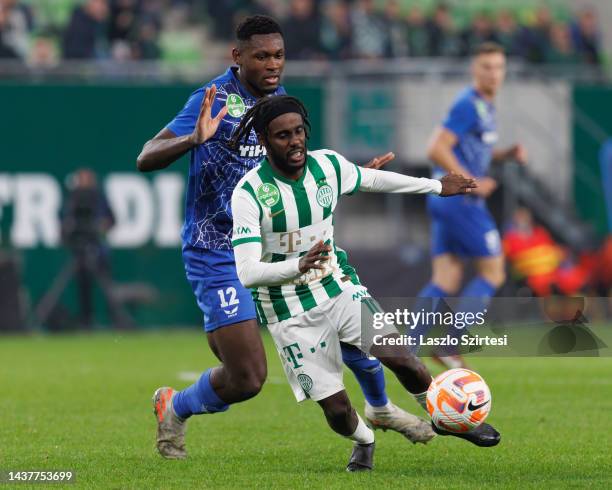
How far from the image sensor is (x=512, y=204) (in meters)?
19.9

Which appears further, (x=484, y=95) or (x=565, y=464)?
(x=484, y=95)

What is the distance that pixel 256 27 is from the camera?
7223 mm

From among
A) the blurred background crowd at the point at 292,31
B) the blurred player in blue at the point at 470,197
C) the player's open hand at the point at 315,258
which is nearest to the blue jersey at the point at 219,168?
the player's open hand at the point at 315,258

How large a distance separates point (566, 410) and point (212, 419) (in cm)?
246

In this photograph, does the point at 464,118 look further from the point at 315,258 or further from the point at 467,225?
the point at 315,258

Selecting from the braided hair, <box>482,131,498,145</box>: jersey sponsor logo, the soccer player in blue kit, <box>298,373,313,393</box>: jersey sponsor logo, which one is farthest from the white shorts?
<box>482,131,498,145</box>: jersey sponsor logo

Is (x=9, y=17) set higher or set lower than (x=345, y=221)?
higher

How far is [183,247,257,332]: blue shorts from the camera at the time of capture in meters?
7.29

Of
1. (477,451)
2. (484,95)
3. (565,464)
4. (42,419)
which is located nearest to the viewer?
(565,464)

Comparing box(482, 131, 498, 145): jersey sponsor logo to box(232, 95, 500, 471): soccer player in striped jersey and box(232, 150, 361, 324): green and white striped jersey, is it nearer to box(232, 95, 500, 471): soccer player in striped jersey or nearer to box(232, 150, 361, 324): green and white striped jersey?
box(232, 95, 500, 471): soccer player in striped jersey

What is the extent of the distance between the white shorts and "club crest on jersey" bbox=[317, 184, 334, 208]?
44 cm

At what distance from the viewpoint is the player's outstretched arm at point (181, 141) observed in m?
6.73

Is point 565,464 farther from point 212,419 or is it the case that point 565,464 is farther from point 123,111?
point 123,111

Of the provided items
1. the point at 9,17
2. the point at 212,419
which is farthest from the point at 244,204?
the point at 9,17
